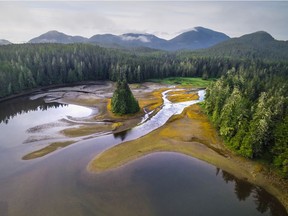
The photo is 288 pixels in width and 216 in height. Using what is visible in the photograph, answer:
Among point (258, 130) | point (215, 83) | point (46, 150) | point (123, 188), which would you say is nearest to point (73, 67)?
point (215, 83)

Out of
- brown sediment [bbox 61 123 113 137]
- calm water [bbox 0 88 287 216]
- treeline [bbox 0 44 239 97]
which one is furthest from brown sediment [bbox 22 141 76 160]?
treeline [bbox 0 44 239 97]

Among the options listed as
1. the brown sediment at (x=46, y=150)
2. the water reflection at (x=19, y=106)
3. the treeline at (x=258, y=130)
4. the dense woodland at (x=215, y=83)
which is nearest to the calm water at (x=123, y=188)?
the brown sediment at (x=46, y=150)

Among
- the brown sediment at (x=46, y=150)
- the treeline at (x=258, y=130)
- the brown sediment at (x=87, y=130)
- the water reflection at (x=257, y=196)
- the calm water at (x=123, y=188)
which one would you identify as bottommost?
the water reflection at (x=257, y=196)

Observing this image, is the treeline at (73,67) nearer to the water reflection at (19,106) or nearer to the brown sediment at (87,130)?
the water reflection at (19,106)

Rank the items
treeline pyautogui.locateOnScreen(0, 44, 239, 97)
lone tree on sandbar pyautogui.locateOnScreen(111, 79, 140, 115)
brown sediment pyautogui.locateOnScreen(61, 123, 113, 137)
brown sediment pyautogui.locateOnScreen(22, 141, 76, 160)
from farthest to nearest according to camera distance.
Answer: treeline pyautogui.locateOnScreen(0, 44, 239, 97) → lone tree on sandbar pyautogui.locateOnScreen(111, 79, 140, 115) → brown sediment pyautogui.locateOnScreen(61, 123, 113, 137) → brown sediment pyautogui.locateOnScreen(22, 141, 76, 160)

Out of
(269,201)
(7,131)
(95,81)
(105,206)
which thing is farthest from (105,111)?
(95,81)

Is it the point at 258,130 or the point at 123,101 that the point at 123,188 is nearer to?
the point at 258,130

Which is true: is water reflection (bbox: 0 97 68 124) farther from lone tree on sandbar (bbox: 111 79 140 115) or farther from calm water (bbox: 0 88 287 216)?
lone tree on sandbar (bbox: 111 79 140 115)
